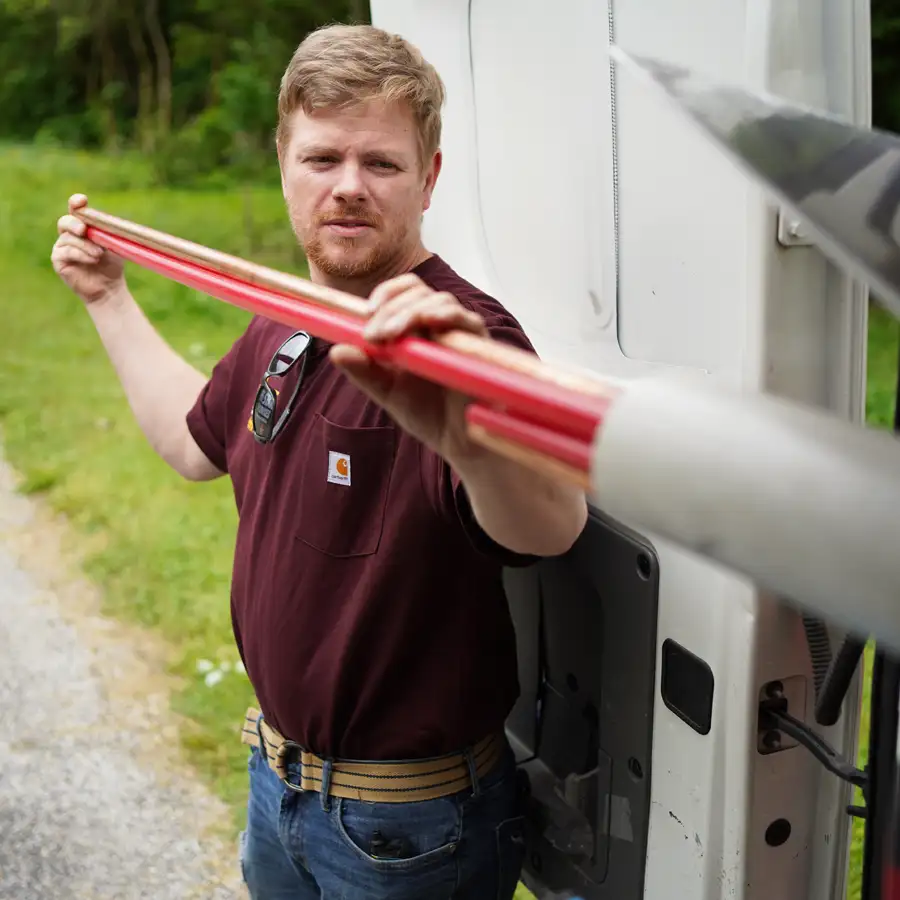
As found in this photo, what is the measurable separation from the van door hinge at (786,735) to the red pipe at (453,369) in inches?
28.5

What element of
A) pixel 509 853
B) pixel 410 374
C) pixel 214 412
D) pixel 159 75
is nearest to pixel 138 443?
pixel 214 412

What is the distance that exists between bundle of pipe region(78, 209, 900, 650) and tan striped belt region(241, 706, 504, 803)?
3.27 ft

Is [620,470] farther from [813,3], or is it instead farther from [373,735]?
[373,735]

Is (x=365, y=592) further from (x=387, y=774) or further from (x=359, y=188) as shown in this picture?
(x=359, y=188)

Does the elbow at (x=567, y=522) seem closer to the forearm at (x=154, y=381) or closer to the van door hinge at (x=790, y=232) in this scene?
the van door hinge at (x=790, y=232)

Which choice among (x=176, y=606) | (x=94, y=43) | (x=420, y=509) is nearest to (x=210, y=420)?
(x=420, y=509)

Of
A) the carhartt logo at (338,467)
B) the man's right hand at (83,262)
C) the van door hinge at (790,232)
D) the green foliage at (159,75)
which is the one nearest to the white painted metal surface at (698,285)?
the van door hinge at (790,232)

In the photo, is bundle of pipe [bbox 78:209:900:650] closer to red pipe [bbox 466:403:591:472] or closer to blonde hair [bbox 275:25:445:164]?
red pipe [bbox 466:403:591:472]

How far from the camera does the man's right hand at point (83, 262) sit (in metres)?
2.06

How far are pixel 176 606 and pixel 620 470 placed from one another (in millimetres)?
4007

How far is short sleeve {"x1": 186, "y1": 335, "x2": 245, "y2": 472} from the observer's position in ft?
6.04

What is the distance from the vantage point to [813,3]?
1.07 m

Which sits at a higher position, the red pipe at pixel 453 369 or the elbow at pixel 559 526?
the red pipe at pixel 453 369

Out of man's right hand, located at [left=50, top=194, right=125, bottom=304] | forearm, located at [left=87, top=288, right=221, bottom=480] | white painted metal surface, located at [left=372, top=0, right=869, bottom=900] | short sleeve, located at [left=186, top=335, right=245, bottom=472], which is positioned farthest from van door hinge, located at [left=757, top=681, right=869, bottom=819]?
man's right hand, located at [left=50, top=194, right=125, bottom=304]
